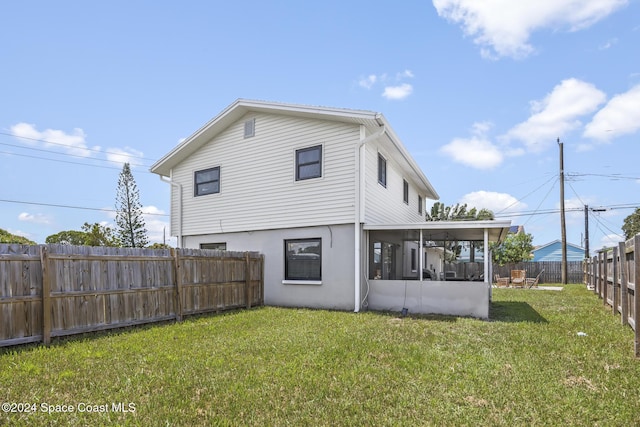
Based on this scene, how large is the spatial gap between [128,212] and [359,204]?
26.3 metres

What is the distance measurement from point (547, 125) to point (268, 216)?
2147 cm

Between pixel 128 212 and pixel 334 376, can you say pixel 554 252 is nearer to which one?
pixel 128 212

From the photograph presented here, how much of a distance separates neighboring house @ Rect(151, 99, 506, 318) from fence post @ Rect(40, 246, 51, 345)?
5828 millimetres

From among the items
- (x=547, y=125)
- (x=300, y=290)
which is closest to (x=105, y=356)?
(x=300, y=290)

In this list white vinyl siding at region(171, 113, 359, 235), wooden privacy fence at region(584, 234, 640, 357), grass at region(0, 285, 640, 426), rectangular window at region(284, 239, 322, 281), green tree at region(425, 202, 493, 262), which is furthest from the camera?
green tree at region(425, 202, 493, 262)

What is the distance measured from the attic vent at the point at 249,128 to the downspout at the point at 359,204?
3764 mm

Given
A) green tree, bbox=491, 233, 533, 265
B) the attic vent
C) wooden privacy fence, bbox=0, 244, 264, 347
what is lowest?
green tree, bbox=491, 233, 533, 265

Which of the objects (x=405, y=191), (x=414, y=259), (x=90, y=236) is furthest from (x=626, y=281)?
(x=90, y=236)

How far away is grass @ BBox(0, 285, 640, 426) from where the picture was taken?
3639 mm

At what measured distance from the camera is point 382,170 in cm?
1190

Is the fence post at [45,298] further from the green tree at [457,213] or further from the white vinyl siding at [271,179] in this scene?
the green tree at [457,213]

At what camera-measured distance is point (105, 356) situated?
224 inches

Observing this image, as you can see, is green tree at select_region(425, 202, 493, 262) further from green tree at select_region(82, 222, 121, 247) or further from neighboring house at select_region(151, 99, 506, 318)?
green tree at select_region(82, 222, 121, 247)

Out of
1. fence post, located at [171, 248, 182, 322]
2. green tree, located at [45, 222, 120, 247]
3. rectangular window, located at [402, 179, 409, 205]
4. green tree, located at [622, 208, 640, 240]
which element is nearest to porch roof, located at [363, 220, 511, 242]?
rectangular window, located at [402, 179, 409, 205]
